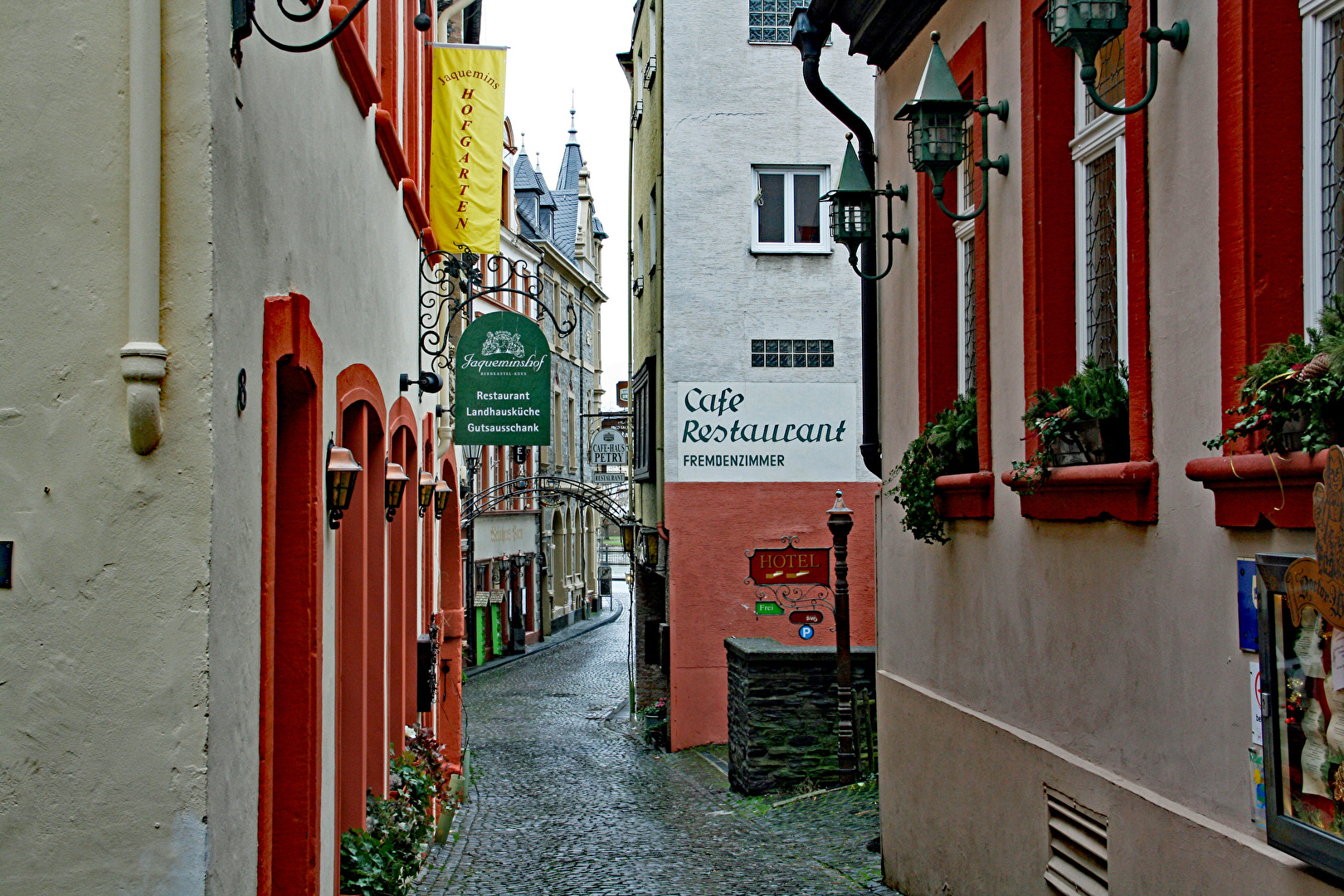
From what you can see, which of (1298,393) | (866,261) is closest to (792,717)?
(866,261)

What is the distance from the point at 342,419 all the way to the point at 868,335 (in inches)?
167

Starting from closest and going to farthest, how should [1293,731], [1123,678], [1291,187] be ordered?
1. [1293,731]
2. [1291,187]
3. [1123,678]

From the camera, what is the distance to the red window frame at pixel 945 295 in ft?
24.1

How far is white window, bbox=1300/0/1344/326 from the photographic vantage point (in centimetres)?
413

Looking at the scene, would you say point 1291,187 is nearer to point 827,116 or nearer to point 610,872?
point 610,872

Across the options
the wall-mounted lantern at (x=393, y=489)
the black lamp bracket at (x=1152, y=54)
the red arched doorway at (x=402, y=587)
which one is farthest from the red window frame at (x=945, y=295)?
the red arched doorway at (x=402, y=587)

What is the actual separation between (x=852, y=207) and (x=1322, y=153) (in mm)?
4497

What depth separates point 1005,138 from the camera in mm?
6891

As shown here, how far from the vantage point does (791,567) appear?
1714 centimetres

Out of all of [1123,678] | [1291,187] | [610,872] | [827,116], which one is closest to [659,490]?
[827,116]

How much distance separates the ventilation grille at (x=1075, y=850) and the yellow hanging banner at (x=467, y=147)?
804cm

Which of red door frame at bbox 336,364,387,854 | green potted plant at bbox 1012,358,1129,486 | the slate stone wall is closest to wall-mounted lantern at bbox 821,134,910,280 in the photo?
green potted plant at bbox 1012,358,1129,486

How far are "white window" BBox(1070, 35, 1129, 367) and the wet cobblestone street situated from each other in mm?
4515

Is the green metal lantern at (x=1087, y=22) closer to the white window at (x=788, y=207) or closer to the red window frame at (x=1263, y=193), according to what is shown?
the red window frame at (x=1263, y=193)
